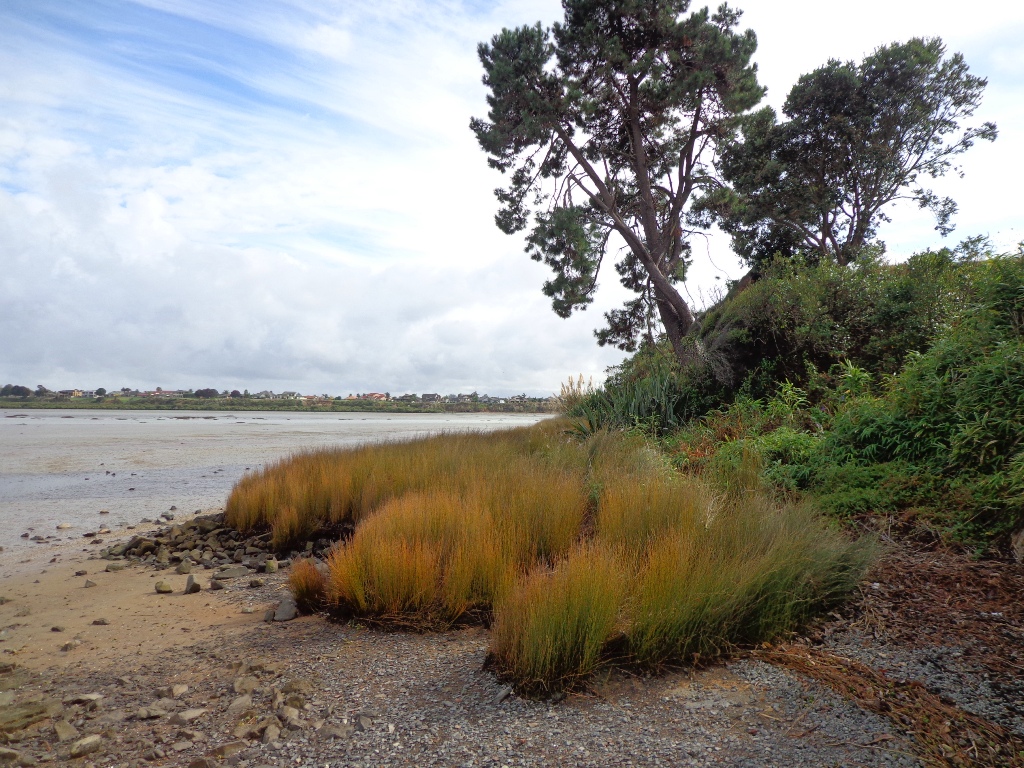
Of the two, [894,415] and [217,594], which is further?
[894,415]

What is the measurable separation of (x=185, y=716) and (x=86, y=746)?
41 centimetres

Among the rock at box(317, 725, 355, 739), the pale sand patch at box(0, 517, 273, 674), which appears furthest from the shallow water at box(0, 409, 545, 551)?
the rock at box(317, 725, 355, 739)

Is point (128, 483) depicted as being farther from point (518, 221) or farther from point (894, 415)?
point (894, 415)

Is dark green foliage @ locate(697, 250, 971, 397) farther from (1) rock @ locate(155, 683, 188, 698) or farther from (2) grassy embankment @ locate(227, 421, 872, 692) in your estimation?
(1) rock @ locate(155, 683, 188, 698)

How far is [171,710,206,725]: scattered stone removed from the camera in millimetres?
2979

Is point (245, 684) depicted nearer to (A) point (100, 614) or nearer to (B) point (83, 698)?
(B) point (83, 698)

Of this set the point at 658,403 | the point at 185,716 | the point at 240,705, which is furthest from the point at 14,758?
the point at 658,403

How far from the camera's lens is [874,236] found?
61.3ft

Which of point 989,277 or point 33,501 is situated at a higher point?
point 989,277

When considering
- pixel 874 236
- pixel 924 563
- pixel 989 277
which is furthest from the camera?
pixel 874 236

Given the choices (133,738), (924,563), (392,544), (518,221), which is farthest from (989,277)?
(518,221)

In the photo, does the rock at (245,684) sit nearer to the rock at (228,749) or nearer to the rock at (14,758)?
the rock at (228,749)

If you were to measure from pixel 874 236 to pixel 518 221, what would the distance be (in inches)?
442

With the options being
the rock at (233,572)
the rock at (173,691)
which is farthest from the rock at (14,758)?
the rock at (233,572)
